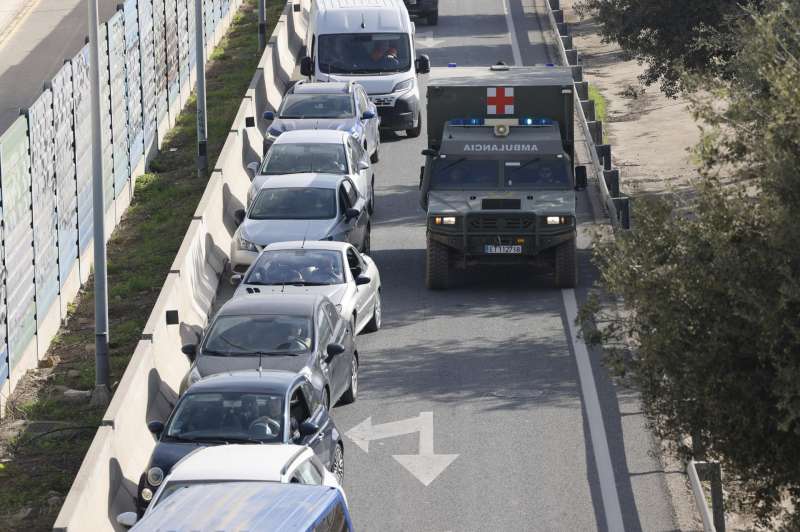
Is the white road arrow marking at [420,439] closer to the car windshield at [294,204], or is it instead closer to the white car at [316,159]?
the car windshield at [294,204]

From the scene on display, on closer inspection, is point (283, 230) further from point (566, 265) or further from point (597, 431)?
point (597, 431)

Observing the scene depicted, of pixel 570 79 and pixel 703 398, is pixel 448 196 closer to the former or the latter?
pixel 570 79

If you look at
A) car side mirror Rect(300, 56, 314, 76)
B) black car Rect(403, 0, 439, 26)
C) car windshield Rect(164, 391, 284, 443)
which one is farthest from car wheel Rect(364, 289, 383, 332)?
black car Rect(403, 0, 439, 26)

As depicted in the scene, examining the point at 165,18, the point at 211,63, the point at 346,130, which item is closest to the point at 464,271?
the point at 346,130

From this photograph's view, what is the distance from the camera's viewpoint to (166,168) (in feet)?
109

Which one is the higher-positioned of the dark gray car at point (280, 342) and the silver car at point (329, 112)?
the dark gray car at point (280, 342)

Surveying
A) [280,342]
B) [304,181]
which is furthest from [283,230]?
[280,342]

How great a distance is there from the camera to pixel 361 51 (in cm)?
3466

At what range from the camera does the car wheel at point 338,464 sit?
53.1ft

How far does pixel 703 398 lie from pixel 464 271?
1443 cm

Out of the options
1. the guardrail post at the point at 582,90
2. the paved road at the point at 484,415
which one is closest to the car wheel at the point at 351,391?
the paved road at the point at 484,415

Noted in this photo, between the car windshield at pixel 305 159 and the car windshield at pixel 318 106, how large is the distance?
3.38 metres

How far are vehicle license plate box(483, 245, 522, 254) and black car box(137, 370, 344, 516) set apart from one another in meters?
7.71

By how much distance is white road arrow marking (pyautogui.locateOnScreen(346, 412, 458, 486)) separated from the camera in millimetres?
17281
